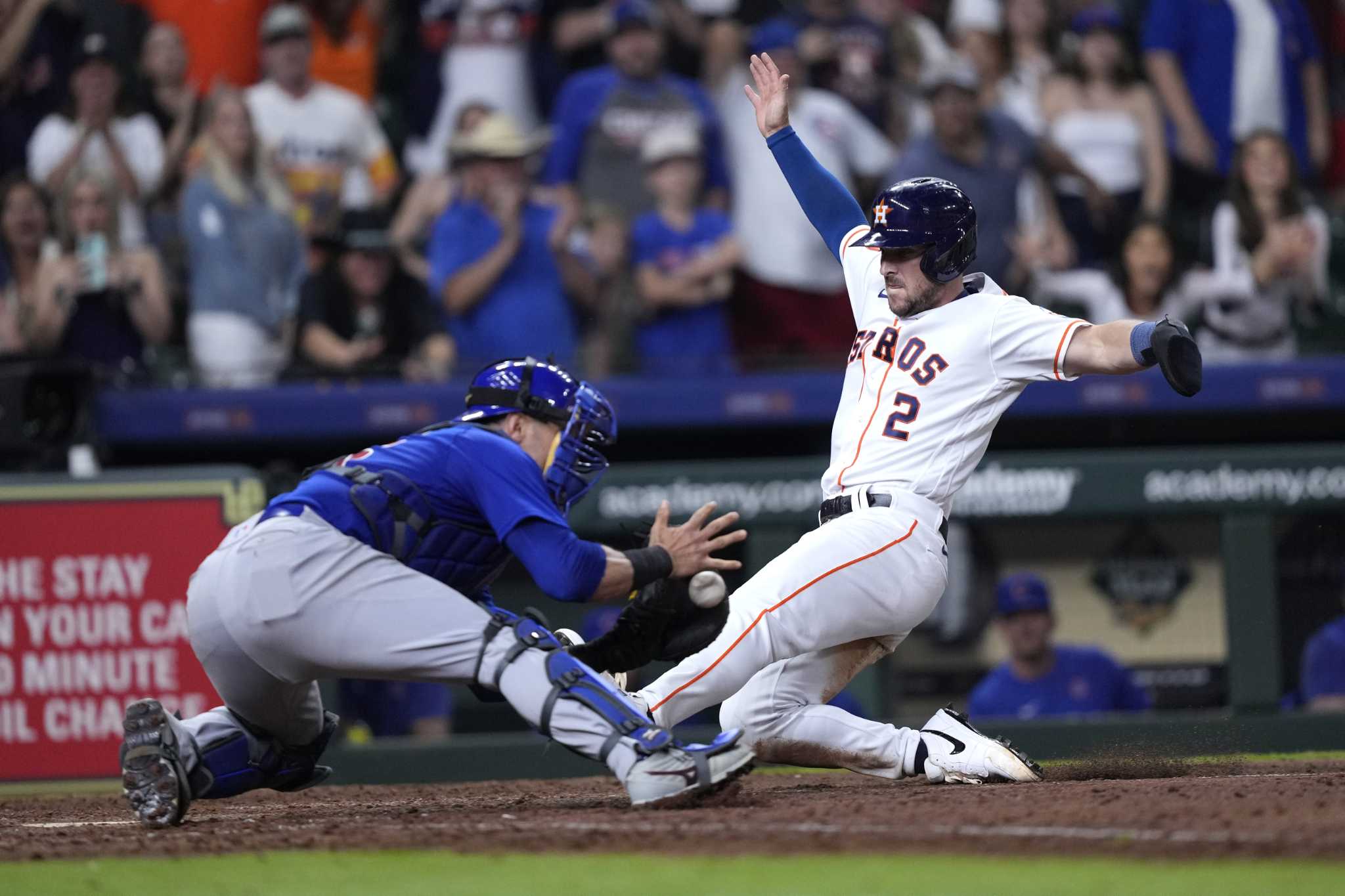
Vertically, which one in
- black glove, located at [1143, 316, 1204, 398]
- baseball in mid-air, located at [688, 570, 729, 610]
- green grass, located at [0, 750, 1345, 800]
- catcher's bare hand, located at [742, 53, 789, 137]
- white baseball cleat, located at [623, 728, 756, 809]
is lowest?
green grass, located at [0, 750, 1345, 800]

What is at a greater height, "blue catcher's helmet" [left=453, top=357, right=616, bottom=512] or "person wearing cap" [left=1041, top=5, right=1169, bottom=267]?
"person wearing cap" [left=1041, top=5, right=1169, bottom=267]

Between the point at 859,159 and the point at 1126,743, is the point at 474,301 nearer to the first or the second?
the point at 859,159

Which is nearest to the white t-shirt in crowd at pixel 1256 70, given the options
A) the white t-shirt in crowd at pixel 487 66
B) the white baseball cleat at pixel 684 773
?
the white t-shirt in crowd at pixel 487 66

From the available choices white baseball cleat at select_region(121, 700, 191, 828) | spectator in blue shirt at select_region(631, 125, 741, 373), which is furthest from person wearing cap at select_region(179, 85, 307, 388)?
white baseball cleat at select_region(121, 700, 191, 828)

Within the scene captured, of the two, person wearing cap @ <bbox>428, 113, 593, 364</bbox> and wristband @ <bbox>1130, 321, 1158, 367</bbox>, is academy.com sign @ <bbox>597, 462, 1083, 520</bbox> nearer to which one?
person wearing cap @ <bbox>428, 113, 593, 364</bbox>

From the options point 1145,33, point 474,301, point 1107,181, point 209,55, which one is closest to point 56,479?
point 474,301

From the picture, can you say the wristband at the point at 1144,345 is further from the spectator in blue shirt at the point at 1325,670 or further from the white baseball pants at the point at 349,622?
the spectator in blue shirt at the point at 1325,670

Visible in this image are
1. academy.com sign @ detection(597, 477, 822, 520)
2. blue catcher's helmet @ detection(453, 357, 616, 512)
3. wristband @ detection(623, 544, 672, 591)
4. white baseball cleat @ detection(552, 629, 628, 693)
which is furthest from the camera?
academy.com sign @ detection(597, 477, 822, 520)
